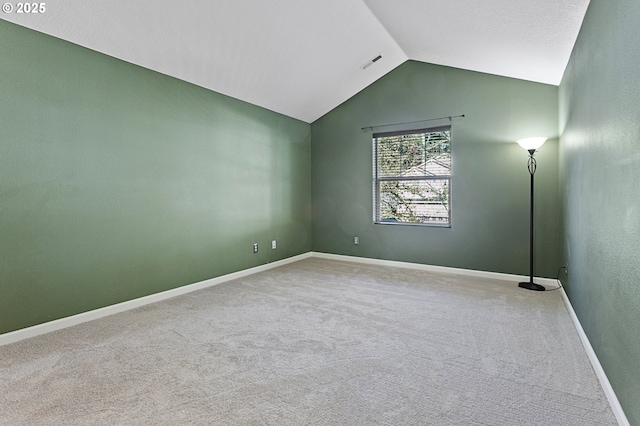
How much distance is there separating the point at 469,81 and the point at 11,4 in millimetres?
4550

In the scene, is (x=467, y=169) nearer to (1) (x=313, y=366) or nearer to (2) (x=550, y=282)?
(2) (x=550, y=282)

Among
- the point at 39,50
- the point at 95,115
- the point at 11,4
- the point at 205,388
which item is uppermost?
the point at 11,4

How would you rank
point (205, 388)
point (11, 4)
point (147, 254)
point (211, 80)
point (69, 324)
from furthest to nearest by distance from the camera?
point (211, 80) < point (147, 254) < point (69, 324) < point (11, 4) < point (205, 388)

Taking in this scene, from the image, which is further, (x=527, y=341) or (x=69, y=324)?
(x=69, y=324)

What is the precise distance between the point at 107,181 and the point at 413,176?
12.3ft

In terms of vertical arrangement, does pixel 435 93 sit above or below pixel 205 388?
above

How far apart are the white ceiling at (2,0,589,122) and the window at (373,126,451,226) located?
1.03m

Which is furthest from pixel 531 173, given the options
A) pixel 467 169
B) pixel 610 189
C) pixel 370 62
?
pixel 370 62

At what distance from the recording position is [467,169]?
4219 millimetres

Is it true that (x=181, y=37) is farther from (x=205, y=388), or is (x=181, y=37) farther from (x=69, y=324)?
(x=205, y=388)

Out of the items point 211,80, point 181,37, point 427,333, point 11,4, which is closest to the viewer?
point 11,4

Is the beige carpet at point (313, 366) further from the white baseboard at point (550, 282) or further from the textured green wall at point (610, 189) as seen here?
the textured green wall at point (610, 189)

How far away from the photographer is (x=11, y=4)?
2256mm

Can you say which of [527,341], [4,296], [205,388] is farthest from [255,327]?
[527,341]
